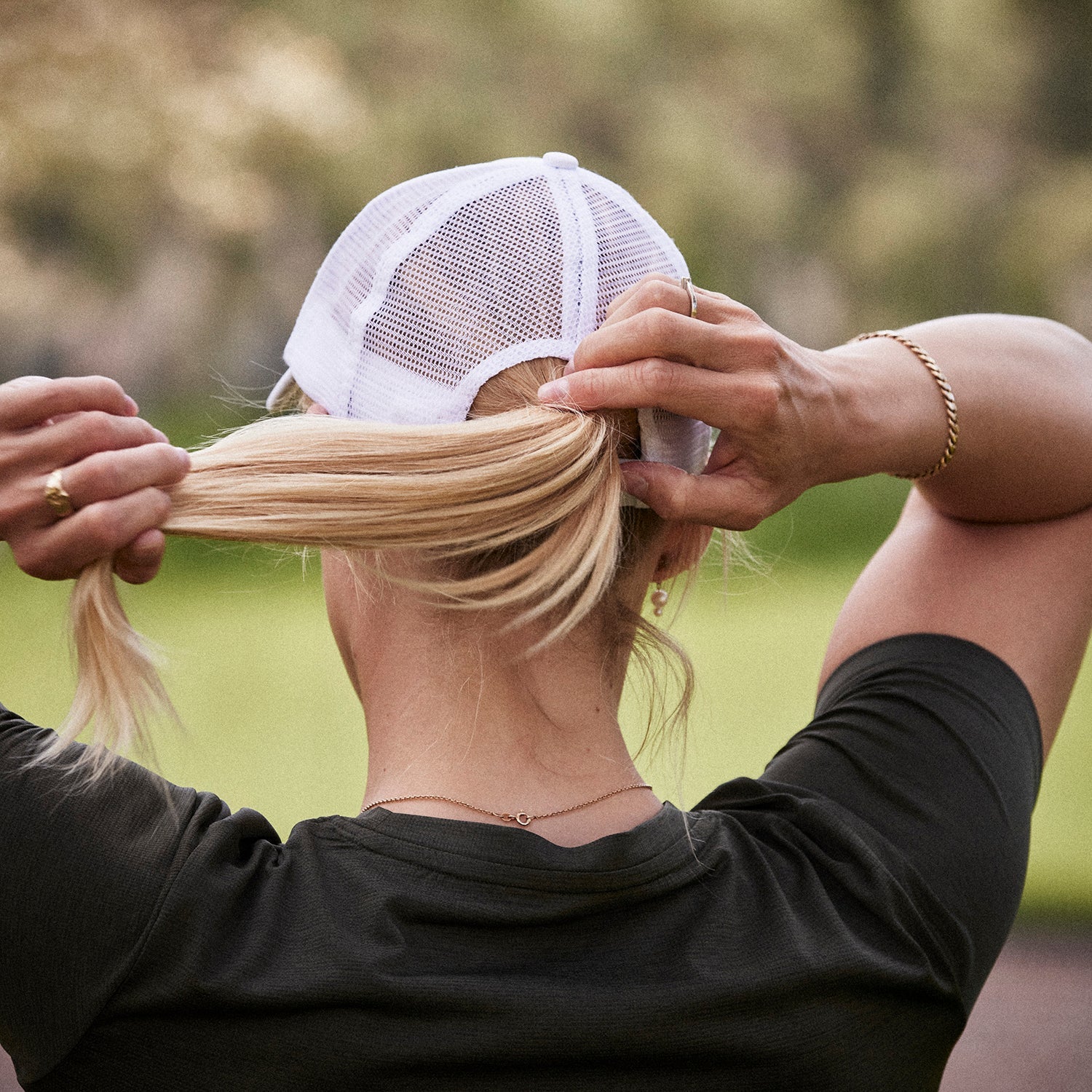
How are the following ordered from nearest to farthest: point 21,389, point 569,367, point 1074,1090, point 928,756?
1. point 21,389
2. point 569,367
3. point 928,756
4. point 1074,1090

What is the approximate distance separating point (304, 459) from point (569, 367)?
226mm

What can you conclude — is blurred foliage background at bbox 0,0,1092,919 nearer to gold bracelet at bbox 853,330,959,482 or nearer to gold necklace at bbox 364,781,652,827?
gold bracelet at bbox 853,330,959,482

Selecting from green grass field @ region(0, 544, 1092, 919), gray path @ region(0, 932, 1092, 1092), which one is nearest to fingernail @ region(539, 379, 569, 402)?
gray path @ region(0, 932, 1092, 1092)

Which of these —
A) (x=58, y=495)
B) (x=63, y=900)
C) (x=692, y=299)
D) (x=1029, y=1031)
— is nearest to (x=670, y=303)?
(x=692, y=299)

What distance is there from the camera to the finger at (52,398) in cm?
87

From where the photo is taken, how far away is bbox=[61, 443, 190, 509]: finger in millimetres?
852

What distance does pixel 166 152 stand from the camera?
16.3 ft

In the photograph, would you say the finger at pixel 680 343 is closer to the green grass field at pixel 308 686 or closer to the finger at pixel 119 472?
the finger at pixel 119 472

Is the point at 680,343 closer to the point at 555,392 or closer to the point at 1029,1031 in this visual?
the point at 555,392

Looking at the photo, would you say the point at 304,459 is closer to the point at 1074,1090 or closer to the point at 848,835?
the point at 848,835

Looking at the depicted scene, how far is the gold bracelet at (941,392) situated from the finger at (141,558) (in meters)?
0.75

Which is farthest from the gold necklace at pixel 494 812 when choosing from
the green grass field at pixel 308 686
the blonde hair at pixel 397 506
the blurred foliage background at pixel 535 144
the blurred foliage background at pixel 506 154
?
the blurred foliage background at pixel 535 144

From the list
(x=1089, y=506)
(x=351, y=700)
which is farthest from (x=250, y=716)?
(x=1089, y=506)

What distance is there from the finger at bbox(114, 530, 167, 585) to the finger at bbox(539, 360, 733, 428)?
314mm
